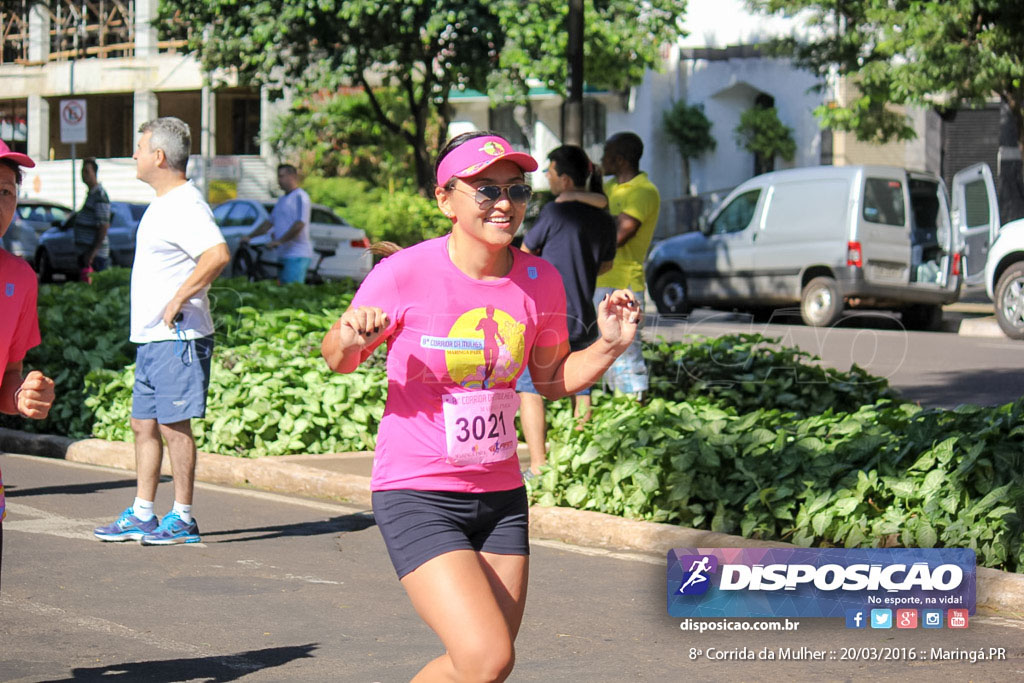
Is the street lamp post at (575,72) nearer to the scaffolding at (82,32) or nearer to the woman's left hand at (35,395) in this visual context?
the woman's left hand at (35,395)

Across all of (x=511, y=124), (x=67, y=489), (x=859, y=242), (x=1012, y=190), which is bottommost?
(x=67, y=489)

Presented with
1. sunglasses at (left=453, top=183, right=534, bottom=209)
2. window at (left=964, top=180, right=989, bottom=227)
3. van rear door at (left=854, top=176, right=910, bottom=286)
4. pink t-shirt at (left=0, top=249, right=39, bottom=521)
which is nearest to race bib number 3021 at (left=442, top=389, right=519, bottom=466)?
sunglasses at (left=453, top=183, right=534, bottom=209)

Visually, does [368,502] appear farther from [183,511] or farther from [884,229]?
[884,229]

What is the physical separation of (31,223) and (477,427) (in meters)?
26.0

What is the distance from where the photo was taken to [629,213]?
916cm

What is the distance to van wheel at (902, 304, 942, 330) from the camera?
65.0 feet

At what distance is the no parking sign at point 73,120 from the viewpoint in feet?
70.6

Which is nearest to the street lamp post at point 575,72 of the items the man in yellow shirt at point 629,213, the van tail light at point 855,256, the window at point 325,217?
the man in yellow shirt at point 629,213

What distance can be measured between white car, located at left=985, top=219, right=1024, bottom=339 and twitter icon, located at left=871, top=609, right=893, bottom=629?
1233 centimetres

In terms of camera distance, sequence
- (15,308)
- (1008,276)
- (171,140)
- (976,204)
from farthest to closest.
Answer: (976,204)
(1008,276)
(171,140)
(15,308)

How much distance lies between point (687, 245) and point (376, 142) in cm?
1734

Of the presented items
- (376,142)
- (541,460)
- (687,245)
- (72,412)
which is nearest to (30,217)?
(376,142)

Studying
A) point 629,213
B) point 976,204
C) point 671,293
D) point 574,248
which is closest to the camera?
point 574,248

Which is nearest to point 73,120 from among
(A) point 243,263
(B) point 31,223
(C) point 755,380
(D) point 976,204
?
(A) point 243,263
